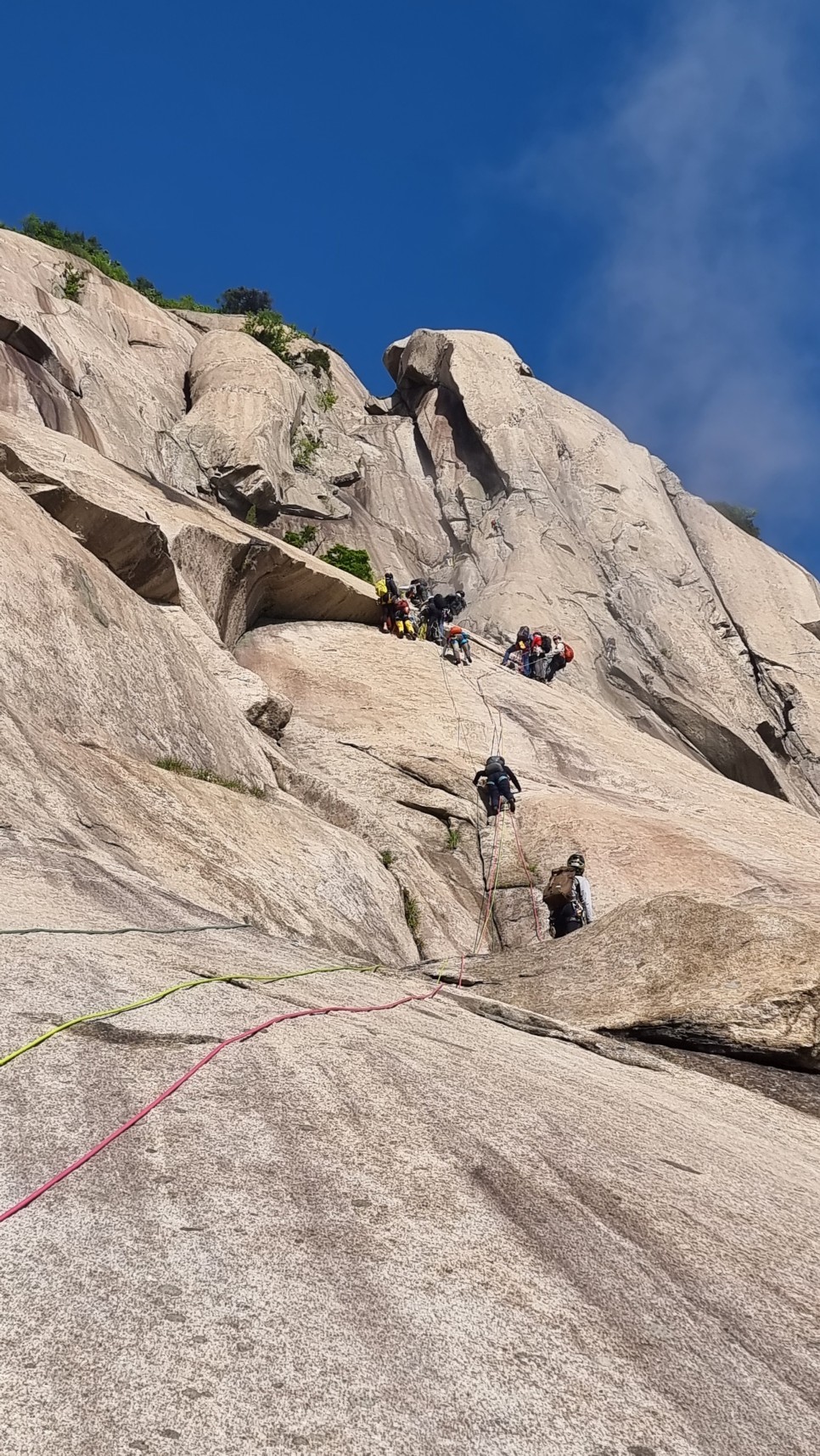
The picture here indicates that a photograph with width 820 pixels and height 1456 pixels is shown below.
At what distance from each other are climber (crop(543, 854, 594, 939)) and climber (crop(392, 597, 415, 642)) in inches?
658

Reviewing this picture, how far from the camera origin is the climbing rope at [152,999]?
556 centimetres

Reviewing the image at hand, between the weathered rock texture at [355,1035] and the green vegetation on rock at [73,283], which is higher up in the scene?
the green vegetation on rock at [73,283]

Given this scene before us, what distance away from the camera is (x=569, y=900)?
1769 centimetres

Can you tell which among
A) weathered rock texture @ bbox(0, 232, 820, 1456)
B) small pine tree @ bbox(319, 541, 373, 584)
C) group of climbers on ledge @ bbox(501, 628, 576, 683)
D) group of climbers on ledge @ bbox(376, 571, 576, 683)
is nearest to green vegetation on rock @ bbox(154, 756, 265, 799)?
weathered rock texture @ bbox(0, 232, 820, 1456)

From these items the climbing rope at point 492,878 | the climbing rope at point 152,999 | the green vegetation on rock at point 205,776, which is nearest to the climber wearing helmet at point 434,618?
the climbing rope at point 492,878

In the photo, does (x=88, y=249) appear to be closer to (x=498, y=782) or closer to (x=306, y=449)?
(x=306, y=449)

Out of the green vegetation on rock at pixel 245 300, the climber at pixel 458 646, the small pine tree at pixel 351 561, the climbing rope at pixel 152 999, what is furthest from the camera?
the green vegetation on rock at pixel 245 300

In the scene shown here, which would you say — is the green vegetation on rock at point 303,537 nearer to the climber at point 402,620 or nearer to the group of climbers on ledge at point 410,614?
the group of climbers on ledge at point 410,614

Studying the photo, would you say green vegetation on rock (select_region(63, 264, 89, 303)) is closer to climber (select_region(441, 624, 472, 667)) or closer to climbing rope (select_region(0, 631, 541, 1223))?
climber (select_region(441, 624, 472, 667))

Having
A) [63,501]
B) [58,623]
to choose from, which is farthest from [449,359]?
[58,623]

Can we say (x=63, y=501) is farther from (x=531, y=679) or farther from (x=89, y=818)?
(x=531, y=679)

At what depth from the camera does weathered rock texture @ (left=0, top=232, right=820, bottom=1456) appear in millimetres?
3697

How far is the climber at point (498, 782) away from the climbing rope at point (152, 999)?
44.1ft

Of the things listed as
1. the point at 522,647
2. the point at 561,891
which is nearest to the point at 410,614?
the point at 522,647
